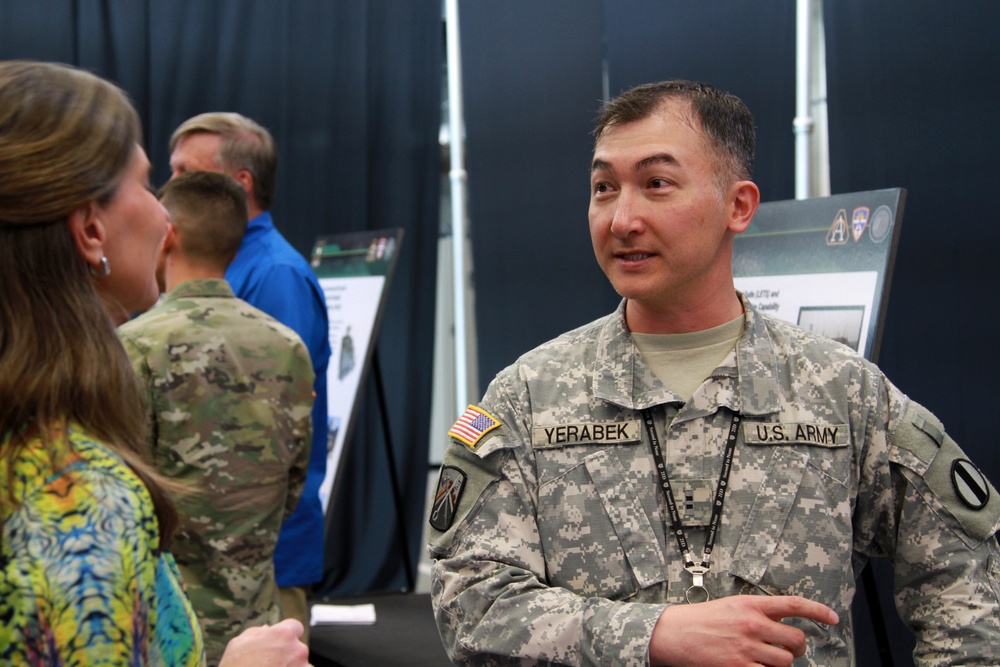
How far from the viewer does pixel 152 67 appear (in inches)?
203

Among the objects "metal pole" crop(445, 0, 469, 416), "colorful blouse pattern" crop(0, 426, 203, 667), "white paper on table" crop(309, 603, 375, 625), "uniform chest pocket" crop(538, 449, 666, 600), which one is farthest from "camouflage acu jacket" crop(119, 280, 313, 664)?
"metal pole" crop(445, 0, 469, 416)

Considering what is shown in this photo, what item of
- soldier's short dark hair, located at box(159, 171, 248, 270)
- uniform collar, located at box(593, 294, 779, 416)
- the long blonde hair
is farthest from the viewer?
soldier's short dark hair, located at box(159, 171, 248, 270)

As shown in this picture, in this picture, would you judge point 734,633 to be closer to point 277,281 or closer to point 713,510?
point 713,510

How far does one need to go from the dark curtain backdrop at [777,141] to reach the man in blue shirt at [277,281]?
137 centimetres

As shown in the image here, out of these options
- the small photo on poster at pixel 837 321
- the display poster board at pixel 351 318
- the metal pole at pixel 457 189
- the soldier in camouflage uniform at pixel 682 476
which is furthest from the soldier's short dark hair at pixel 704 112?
the metal pole at pixel 457 189

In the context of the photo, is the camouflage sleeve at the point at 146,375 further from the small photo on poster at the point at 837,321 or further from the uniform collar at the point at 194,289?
the small photo on poster at the point at 837,321

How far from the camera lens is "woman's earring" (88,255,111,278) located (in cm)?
104

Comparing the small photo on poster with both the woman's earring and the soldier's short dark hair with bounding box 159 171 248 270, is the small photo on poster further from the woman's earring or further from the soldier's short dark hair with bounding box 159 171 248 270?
the woman's earring

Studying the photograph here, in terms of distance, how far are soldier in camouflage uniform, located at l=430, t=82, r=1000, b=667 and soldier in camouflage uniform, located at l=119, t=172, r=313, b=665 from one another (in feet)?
2.72

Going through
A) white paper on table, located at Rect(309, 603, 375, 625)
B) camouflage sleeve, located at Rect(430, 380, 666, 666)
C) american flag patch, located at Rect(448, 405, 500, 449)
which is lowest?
white paper on table, located at Rect(309, 603, 375, 625)

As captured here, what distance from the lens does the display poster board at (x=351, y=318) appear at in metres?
4.07

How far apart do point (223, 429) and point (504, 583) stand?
0.99 m

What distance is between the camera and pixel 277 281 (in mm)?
3035

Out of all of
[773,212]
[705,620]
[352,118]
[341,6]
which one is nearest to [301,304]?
[773,212]
